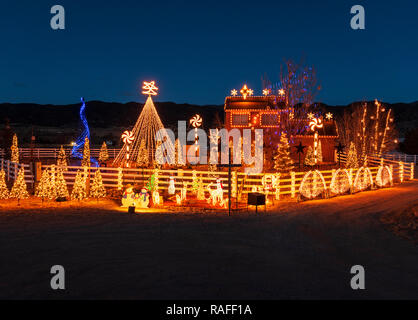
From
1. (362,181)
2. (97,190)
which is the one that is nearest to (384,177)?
(362,181)

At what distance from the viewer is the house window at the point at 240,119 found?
34.4 meters

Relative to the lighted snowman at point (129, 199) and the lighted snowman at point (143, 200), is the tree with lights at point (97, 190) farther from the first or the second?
the lighted snowman at point (143, 200)

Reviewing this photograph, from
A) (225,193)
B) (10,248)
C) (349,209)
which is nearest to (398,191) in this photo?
(349,209)

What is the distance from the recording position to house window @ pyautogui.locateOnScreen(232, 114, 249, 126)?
3441 centimetres

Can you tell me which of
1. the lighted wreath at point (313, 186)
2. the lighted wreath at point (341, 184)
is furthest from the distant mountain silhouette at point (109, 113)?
the lighted wreath at point (313, 186)

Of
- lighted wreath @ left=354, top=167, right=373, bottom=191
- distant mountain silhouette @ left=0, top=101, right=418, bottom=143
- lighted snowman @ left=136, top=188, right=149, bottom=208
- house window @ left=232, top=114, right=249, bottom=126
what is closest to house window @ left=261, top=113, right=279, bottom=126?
house window @ left=232, top=114, right=249, bottom=126

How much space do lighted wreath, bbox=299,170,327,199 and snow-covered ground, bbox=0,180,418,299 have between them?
272 centimetres

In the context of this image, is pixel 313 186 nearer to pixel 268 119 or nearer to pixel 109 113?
pixel 268 119

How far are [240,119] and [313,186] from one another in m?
20.0

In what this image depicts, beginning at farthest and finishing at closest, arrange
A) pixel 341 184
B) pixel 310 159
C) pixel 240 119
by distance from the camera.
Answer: pixel 240 119, pixel 310 159, pixel 341 184

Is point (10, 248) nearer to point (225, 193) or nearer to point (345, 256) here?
point (345, 256)

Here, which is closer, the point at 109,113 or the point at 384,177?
the point at 384,177

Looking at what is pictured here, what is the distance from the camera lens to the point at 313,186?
603 inches
